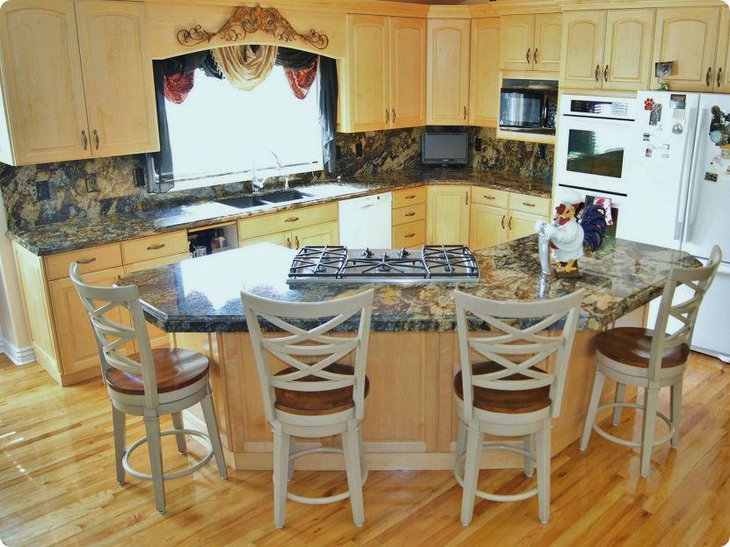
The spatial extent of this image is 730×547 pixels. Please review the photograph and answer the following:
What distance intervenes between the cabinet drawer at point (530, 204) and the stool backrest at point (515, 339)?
2938 millimetres

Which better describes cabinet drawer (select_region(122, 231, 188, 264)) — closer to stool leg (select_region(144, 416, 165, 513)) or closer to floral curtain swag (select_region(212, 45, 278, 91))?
floral curtain swag (select_region(212, 45, 278, 91))

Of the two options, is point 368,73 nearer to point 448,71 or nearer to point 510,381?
point 448,71

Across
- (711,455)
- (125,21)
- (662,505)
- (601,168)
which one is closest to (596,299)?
(662,505)

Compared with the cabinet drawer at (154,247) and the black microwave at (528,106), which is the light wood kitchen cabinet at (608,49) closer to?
the black microwave at (528,106)

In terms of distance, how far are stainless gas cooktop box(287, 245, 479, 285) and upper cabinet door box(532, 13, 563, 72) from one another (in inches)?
106

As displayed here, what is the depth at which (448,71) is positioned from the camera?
609cm

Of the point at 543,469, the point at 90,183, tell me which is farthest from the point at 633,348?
the point at 90,183

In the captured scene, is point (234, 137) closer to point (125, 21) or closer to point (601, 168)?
point (125, 21)

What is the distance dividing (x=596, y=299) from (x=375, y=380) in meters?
1.04

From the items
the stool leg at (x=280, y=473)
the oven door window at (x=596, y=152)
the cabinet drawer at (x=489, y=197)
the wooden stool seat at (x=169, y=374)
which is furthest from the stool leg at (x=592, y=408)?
the cabinet drawer at (x=489, y=197)

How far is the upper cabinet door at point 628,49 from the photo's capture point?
4551 millimetres

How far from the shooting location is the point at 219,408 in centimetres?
320

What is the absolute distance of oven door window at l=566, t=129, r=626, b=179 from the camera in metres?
4.80

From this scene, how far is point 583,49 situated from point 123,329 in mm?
3858
